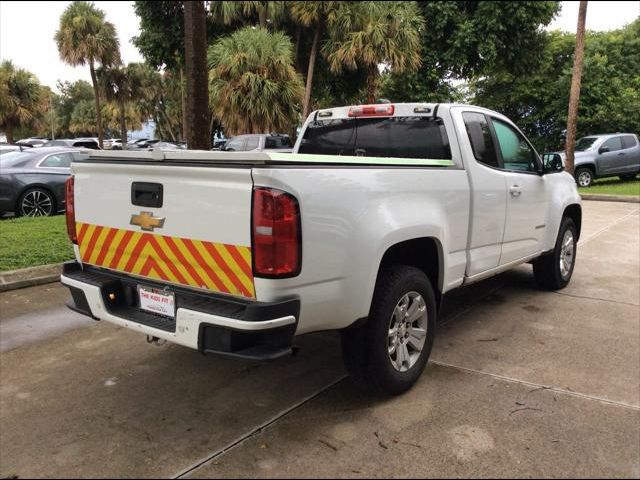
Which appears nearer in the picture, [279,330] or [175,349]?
[279,330]

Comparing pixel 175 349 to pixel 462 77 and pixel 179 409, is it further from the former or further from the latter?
pixel 462 77

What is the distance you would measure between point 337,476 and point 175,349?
2070 mm

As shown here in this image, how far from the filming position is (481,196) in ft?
13.9

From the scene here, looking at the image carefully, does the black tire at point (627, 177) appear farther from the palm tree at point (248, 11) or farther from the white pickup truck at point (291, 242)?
the white pickup truck at point (291, 242)

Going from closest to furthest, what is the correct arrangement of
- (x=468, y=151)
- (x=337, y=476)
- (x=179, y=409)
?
1. (x=337, y=476)
2. (x=179, y=409)
3. (x=468, y=151)

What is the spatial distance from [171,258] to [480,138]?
2.71 meters

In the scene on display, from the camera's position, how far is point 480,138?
4.50m

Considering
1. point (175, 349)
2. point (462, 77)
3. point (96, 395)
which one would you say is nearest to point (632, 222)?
point (175, 349)

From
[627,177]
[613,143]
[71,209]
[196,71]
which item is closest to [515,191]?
[71,209]

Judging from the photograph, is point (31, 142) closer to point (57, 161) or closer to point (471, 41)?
point (471, 41)

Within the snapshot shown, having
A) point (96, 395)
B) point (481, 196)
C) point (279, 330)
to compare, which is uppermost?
point (481, 196)

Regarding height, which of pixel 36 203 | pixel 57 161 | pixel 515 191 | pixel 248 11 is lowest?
pixel 36 203

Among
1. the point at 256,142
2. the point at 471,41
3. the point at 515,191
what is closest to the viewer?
the point at 515,191

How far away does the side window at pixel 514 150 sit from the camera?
15.9 feet
